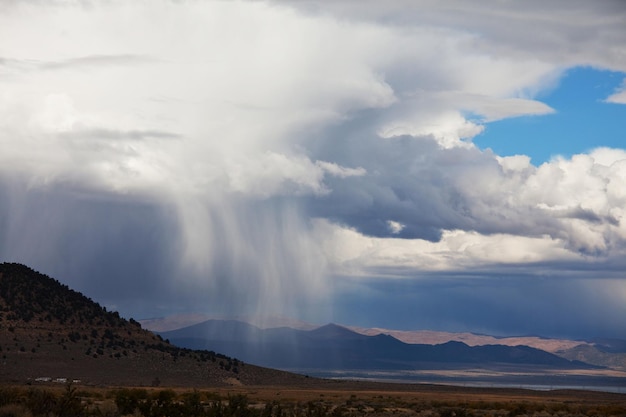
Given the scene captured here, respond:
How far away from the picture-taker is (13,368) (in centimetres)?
10331

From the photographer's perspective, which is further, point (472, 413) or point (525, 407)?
point (525, 407)

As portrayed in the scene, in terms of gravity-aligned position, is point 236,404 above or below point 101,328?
below

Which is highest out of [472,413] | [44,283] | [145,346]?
[44,283]

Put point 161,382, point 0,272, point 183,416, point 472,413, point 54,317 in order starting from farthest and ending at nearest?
1. point 0,272
2. point 54,317
3. point 161,382
4. point 472,413
5. point 183,416

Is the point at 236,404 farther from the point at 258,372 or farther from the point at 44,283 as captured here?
the point at 44,283

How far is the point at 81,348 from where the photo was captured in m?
117

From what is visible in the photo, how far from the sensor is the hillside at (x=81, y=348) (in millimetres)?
107875

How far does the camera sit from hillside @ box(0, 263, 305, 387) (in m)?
108

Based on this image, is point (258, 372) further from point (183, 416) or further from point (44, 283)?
point (183, 416)

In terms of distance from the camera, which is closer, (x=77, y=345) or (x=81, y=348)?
(x=81, y=348)

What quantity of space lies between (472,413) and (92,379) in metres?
54.9

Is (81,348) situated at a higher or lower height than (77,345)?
lower

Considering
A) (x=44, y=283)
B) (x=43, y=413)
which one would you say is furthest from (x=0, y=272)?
(x=43, y=413)

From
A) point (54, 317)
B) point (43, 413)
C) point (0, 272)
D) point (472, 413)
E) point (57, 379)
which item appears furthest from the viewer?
point (0, 272)
